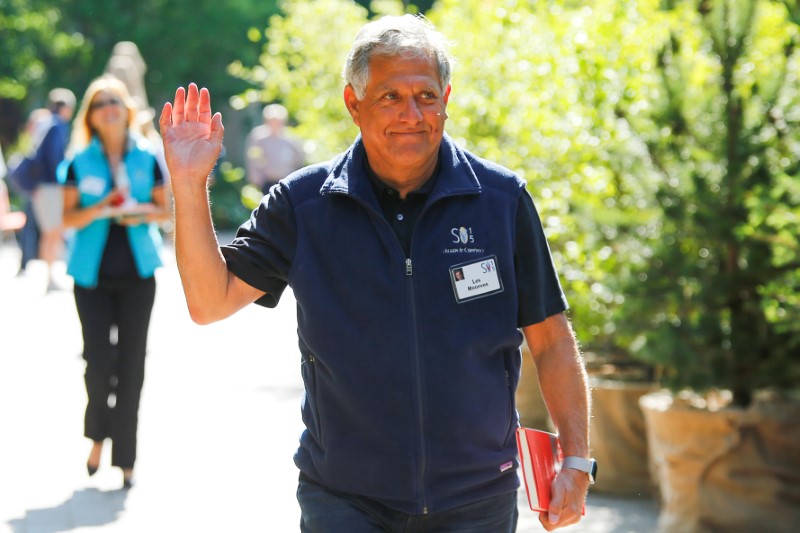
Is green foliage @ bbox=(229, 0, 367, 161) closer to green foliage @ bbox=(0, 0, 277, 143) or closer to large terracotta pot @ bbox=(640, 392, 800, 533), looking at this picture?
large terracotta pot @ bbox=(640, 392, 800, 533)

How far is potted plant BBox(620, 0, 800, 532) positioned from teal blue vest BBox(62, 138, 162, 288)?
236 centimetres

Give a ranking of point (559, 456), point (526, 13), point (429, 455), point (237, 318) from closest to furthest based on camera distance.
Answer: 1. point (429, 455)
2. point (559, 456)
3. point (526, 13)
4. point (237, 318)

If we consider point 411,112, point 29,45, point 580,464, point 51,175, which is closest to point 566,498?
point 580,464

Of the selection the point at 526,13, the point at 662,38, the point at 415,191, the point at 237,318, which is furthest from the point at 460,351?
the point at 237,318

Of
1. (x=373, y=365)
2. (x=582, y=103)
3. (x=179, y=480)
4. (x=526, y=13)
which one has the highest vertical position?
(x=526, y=13)

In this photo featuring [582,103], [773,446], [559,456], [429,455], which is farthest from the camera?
[582,103]

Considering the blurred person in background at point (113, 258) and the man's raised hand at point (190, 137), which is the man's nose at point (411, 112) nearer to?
the man's raised hand at point (190, 137)

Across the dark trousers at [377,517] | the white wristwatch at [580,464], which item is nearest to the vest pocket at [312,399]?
the dark trousers at [377,517]

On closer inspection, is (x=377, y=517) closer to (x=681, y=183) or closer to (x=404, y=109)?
(x=404, y=109)

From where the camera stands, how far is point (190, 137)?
3285mm

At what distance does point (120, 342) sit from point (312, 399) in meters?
4.03

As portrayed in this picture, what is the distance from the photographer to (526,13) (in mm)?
8867

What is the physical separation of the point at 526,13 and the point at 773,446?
3513 mm

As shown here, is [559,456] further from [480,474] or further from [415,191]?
[415,191]
